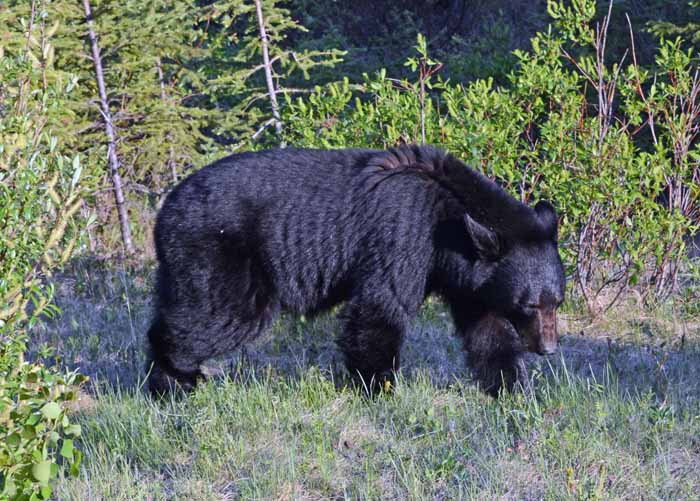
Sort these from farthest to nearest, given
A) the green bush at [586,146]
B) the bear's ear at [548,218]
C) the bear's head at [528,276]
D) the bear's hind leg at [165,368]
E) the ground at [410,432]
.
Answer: the green bush at [586,146], the bear's hind leg at [165,368], the bear's ear at [548,218], the bear's head at [528,276], the ground at [410,432]

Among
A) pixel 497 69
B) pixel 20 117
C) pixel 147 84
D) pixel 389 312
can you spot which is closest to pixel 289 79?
pixel 147 84

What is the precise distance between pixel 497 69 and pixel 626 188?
2.80m

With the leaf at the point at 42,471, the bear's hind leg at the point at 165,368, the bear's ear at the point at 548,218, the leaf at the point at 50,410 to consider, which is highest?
the bear's ear at the point at 548,218

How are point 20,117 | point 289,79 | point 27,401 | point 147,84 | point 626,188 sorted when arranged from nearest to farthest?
point 27,401 < point 20,117 < point 626,188 < point 147,84 < point 289,79

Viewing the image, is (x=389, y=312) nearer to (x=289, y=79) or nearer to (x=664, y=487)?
(x=664, y=487)

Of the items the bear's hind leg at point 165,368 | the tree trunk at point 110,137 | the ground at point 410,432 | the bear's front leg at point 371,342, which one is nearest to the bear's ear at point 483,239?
the bear's front leg at point 371,342

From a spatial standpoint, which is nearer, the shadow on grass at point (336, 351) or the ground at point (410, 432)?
the ground at point (410, 432)

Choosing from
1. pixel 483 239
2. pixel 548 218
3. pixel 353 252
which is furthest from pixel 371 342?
pixel 548 218

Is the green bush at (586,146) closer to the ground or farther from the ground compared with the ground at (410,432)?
farther from the ground

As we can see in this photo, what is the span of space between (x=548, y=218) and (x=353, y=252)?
1.18 meters

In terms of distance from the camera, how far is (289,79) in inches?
533

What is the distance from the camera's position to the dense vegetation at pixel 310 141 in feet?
11.7

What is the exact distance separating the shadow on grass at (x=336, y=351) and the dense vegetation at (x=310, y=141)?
0.16 metres

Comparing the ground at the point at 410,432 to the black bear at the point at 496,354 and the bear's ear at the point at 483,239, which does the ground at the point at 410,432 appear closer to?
the black bear at the point at 496,354
